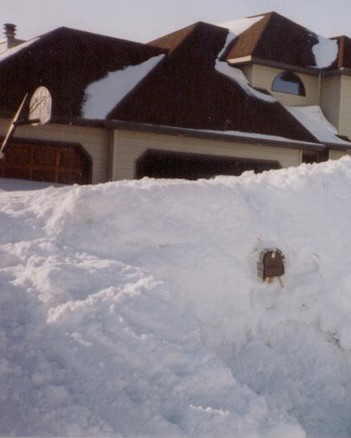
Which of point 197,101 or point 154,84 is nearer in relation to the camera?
point 154,84

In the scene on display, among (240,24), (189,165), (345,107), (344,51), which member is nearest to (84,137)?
(189,165)

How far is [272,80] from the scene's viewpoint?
63.5 feet

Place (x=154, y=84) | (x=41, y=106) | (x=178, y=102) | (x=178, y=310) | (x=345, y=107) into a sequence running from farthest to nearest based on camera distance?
(x=345, y=107) < (x=154, y=84) < (x=178, y=102) < (x=41, y=106) < (x=178, y=310)

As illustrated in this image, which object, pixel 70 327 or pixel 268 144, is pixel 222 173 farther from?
pixel 70 327

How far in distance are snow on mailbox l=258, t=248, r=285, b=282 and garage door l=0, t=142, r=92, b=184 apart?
922cm

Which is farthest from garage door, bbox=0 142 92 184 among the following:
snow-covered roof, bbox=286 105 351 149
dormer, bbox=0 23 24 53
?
snow-covered roof, bbox=286 105 351 149

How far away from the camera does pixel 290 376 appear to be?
5.43 m

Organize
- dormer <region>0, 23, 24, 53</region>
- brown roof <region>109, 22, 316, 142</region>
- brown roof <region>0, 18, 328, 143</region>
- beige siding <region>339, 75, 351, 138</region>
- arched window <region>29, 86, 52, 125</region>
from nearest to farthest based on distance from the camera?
arched window <region>29, 86, 52, 125</region>, brown roof <region>0, 18, 328, 143</region>, brown roof <region>109, 22, 316, 142</region>, dormer <region>0, 23, 24, 53</region>, beige siding <region>339, 75, 351, 138</region>

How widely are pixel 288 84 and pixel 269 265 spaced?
606 inches

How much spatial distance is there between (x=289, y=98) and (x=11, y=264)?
16.5 m

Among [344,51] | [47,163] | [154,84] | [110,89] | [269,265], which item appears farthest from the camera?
[344,51]

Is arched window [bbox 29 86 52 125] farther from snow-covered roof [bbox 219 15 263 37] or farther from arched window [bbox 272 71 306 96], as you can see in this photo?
snow-covered roof [bbox 219 15 263 37]

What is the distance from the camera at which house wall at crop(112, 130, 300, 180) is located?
14469 millimetres

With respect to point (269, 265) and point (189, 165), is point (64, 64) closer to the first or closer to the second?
point (189, 165)
